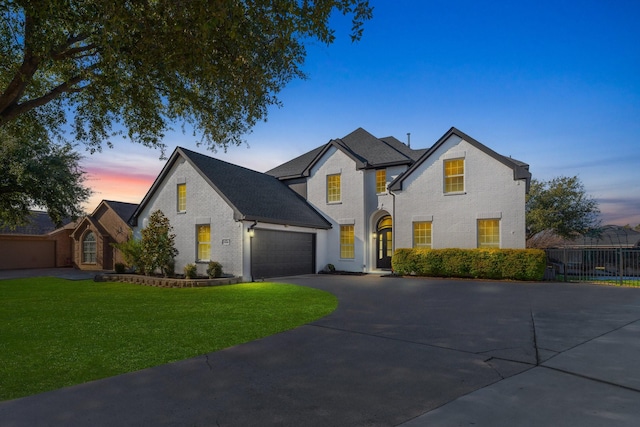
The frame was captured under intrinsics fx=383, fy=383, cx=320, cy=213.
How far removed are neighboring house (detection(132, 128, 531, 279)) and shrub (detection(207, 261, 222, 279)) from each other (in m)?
0.60

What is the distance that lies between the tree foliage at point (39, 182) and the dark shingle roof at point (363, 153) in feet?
39.2

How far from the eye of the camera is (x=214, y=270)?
669 inches

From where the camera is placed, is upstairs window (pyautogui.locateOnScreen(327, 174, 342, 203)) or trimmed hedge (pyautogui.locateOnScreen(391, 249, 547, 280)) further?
upstairs window (pyautogui.locateOnScreen(327, 174, 342, 203))

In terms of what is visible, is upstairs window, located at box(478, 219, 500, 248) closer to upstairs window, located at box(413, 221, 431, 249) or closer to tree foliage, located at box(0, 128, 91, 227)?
upstairs window, located at box(413, 221, 431, 249)

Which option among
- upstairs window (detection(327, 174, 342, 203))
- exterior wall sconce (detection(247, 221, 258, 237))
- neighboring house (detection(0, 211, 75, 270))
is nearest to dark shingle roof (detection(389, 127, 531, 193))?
upstairs window (detection(327, 174, 342, 203))

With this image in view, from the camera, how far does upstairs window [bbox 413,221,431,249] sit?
1958cm

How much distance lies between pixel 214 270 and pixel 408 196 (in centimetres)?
1043

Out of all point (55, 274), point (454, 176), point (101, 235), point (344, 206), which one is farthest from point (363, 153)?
point (55, 274)

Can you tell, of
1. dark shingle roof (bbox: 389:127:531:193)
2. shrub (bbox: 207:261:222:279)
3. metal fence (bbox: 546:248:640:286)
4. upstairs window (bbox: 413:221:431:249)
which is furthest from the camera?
upstairs window (bbox: 413:221:431:249)

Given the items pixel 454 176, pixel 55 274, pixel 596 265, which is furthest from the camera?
pixel 55 274

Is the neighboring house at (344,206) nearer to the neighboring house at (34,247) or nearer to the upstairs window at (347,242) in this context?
the upstairs window at (347,242)

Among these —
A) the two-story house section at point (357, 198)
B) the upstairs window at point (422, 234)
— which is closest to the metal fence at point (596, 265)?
the upstairs window at point (422, 234)

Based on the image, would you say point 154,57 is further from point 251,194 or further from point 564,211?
point 564,211

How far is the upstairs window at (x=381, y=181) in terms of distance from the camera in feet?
71.6
